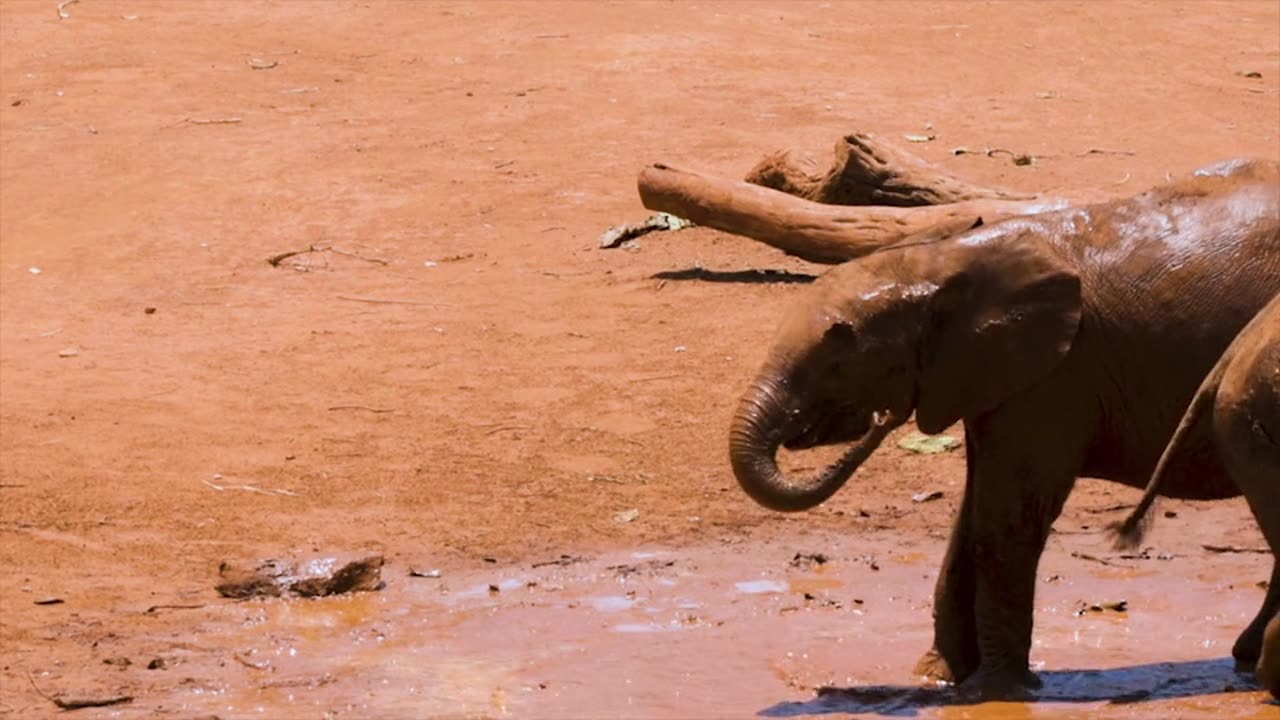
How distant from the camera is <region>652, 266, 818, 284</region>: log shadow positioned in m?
13.5

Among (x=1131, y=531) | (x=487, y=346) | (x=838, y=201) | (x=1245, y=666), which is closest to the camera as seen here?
(x=1131, y=531)

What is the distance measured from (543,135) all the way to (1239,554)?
8724mm

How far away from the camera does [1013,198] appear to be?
13.0 m

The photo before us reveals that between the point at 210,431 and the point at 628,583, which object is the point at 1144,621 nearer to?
the point at 628,583

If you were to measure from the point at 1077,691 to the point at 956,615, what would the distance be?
46 centimetres

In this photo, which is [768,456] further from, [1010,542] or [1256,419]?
[1256,419]

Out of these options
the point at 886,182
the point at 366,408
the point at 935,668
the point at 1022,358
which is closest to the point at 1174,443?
the point at 1022,358

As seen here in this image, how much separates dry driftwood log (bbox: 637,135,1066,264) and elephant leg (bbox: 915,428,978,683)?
4622mm

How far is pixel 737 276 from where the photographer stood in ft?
45.0

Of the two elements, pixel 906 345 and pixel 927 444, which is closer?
pixel 906 345

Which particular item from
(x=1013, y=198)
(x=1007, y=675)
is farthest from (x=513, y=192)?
(x=1007, y=675)

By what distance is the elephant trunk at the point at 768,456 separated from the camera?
733 cm

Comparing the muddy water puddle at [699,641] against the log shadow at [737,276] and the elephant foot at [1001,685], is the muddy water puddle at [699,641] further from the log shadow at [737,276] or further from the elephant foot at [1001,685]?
the log shadow at [737,276]

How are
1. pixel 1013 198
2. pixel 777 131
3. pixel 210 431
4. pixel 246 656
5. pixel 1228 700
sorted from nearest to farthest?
pixel 1228 700, pixel 246 656, pixel 210 431, pixel 1013 198, pixel 777 131
